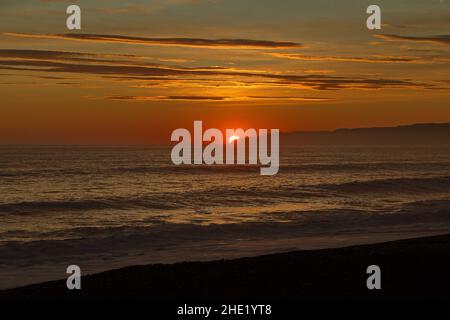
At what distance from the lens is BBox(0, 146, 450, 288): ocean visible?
2048 centimetres

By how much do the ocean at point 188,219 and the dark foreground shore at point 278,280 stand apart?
132 inches

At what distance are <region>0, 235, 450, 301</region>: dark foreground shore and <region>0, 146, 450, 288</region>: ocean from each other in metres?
3.34

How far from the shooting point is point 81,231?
2589 cm

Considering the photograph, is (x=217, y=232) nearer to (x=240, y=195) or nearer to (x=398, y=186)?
(x=240, y=195)

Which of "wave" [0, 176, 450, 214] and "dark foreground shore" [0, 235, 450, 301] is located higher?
"wave" [0, 176, 450, 214]

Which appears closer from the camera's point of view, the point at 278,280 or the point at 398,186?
the point at 278,280

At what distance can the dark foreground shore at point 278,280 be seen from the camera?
489 inches

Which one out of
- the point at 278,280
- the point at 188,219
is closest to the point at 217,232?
the point at 188,219

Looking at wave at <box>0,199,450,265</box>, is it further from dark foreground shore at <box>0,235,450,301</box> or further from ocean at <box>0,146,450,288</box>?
dark foreground shore at <box>0,235,450,301</box>

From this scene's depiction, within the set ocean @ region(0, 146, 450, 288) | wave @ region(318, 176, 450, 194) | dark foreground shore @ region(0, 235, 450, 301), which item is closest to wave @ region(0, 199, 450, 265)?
ocean @ region(0, 146, 450, 288)

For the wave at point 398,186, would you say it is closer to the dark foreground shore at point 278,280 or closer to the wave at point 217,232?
the wave at point 217,232

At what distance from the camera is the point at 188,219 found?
29906 millimetres

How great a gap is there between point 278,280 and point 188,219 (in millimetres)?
16479

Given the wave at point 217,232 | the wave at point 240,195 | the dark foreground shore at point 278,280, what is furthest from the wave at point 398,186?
the dark foreground shore at point 278,280
